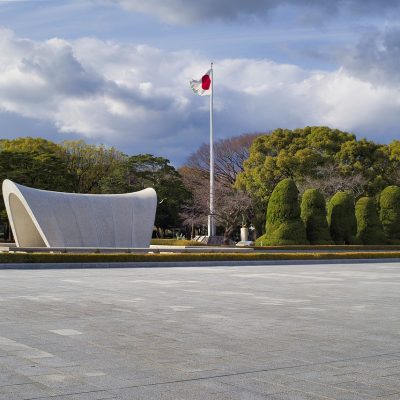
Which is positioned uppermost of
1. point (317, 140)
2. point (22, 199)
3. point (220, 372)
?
point (317, 140)

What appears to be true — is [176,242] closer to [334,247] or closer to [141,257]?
[334,247]

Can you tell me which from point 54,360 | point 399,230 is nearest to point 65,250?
point 54,360

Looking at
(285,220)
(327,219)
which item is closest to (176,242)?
(285,220)

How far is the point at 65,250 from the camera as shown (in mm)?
27891

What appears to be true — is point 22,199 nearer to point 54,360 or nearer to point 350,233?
point 350,233

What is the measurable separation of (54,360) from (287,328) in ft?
11.0

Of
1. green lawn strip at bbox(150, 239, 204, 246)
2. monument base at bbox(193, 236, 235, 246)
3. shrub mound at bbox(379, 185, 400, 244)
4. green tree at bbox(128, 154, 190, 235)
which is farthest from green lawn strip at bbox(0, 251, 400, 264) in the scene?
green tree at bbox(128, 154, 190, 235)

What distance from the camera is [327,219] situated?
42500 millimetres

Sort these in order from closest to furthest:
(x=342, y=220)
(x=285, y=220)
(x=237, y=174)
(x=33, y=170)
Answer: (x=285, y=220) < (x=342, y=220) < (x=33, y=170) < (x=237, y=174)

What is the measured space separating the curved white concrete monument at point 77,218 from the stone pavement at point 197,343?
643 inches

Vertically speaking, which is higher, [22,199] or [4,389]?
[22,199]

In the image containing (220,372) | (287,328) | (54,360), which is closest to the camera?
(220,372)

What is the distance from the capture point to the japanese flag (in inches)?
1646

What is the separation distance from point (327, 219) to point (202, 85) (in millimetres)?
11940
